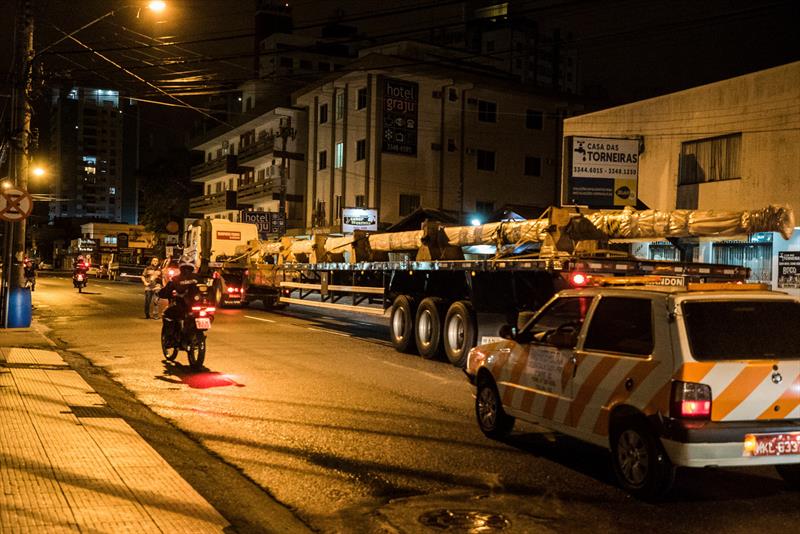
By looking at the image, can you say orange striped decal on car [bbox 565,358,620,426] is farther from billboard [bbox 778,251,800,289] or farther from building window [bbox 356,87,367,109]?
building window [bbox 356,87,367,109]

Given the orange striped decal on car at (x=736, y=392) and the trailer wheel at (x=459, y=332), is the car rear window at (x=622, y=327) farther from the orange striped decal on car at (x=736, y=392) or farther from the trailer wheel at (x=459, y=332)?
the trailer wheel at (x=459, y=332)

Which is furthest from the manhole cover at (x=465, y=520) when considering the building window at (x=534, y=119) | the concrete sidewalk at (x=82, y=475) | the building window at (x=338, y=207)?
the building window at (x=534, y=119)

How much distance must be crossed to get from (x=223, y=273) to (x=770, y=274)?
18.4 metres

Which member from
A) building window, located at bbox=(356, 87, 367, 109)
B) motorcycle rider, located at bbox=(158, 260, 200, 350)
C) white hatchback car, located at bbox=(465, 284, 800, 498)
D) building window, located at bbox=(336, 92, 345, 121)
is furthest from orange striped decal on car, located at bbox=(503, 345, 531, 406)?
building window, located at bbox=(336, 92, 345, 121)

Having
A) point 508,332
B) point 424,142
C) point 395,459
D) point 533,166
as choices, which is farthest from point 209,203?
point 395,459

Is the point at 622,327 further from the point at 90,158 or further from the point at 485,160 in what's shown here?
the point at 90,158

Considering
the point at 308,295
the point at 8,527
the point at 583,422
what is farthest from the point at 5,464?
the point at 308,295

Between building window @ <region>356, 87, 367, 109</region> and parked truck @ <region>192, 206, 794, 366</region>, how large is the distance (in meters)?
21.1

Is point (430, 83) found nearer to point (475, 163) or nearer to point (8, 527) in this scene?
point (475, 163)

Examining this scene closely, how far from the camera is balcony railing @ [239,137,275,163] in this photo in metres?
49.8

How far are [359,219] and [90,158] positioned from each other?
172 m

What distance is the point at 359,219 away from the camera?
126 feet

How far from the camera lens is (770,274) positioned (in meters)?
20.0

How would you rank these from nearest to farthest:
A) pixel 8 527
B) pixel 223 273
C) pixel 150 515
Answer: pixel 8 527 < pixel 150 515 < pixel 223 273
